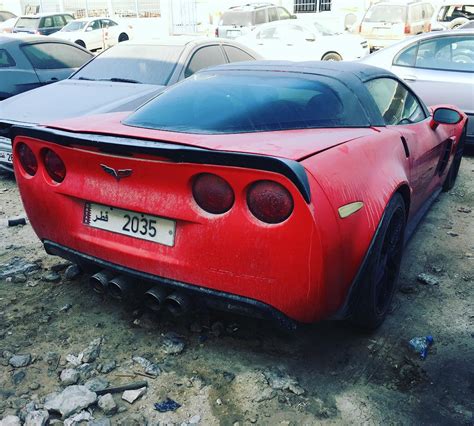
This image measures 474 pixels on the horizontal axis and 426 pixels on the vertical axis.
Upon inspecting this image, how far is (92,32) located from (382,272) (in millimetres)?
19552

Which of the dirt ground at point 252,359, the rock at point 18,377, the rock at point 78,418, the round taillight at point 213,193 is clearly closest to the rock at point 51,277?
the dirt ground at point 252,359

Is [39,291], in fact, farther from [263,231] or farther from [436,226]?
[436,226]

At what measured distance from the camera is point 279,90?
299 centimetres

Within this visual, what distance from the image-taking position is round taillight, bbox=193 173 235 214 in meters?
2.22

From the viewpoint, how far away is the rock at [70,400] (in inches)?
89.3

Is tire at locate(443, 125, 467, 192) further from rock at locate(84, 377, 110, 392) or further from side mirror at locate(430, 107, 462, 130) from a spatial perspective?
rock at locate(84, 377, 110, 392)

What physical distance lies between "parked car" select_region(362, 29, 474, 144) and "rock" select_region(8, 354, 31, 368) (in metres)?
5.25

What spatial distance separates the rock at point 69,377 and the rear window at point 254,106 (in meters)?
1.25

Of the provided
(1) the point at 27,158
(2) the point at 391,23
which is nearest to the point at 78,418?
(1) the point at 27,158

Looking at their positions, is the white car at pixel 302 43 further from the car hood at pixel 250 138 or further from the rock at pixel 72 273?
the car hood at pixel 250 138

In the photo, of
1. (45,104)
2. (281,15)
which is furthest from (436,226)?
(281,15)

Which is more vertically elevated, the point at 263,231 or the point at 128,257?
the point at 263,231

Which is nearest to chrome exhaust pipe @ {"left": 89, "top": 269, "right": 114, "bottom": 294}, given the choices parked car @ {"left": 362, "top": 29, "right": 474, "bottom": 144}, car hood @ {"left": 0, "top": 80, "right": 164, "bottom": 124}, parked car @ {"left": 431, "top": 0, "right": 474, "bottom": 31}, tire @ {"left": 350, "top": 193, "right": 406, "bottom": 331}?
tire @ {"left": 350, "top": 193, "right": 406, "bottom": 331}

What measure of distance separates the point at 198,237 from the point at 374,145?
3.52 feet
